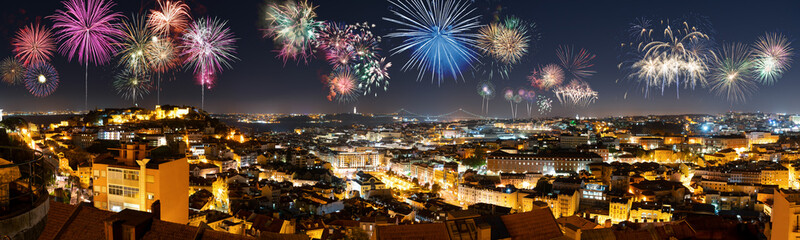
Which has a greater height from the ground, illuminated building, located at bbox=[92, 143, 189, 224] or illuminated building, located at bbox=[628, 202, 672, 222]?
illuminated building, located at bbox=[92, 143, 189, 224]

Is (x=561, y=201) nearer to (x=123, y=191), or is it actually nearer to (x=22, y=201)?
(x=123, y=191)

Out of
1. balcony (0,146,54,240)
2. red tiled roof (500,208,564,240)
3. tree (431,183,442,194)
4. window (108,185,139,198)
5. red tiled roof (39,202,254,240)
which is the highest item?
balcony (0,146,54,240)

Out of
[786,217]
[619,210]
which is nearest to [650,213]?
[619,210]

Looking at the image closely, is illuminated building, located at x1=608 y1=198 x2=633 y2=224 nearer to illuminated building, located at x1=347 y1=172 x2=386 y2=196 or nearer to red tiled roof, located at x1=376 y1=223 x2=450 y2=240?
illuminated building, located at x1=347 y1=172 x2=386 y2=196

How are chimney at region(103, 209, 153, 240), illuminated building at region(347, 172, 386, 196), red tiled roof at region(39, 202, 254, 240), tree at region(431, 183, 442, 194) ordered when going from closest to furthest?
chimney at region(103, 209, 153, 240) < red tiled roof at region(39, 202, 254, 240) < illuminated building at region(347, 172, 386, 196) < tree at region(431, 183, 442, 194)

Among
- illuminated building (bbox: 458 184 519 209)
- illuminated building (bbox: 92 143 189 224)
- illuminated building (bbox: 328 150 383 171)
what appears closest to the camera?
illuminated building (bbox: 92 143 189 224)

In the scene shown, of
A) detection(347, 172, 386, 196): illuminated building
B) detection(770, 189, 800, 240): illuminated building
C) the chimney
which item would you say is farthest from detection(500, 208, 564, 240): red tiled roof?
detection(347, 172, 386, 196): illuminated building
